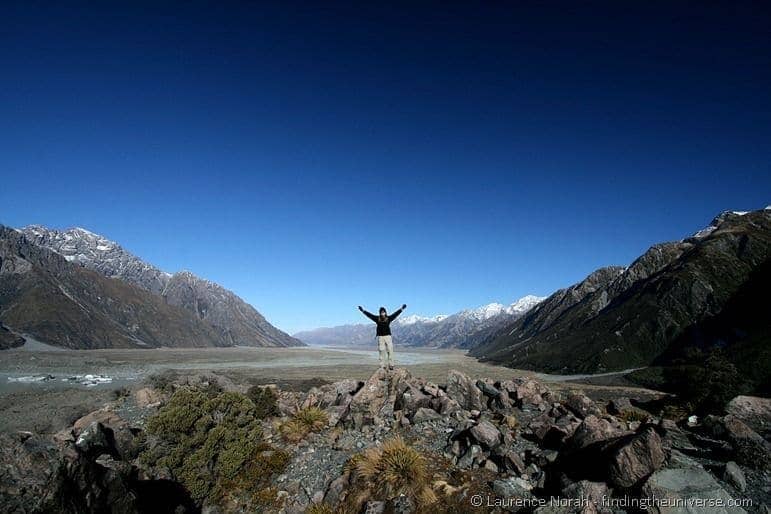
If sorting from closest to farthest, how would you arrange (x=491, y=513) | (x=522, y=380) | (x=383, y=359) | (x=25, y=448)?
(x=25, y=448) < (x=491, y=513) < (x=383, y=359) < (x=522, y=380)

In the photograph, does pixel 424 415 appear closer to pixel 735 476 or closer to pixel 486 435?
pixel 486 435

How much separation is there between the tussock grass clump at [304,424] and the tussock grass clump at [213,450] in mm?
1114

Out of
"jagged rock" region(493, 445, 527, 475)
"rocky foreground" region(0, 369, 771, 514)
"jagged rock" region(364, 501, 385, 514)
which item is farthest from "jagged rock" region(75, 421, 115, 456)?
"jagged rock" region(493, 445, 527, 475)

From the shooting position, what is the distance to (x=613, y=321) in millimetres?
181500

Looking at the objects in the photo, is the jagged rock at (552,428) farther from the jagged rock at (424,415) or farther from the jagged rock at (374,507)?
the jagged rock at (374,507)

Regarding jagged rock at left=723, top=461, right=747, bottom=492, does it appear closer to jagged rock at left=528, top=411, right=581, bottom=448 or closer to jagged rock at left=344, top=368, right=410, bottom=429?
jagged rock at left=528, top=411, right=581, bottom=448

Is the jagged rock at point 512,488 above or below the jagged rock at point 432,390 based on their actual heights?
below

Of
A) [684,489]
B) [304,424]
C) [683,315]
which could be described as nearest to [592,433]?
[684,489]

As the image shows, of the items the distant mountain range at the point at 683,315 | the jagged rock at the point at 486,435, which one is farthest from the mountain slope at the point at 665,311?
the jagged rock at the point at 486,435

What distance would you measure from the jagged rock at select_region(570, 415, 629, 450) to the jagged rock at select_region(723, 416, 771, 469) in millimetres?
3201

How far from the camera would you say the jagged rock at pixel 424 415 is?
69.3ft

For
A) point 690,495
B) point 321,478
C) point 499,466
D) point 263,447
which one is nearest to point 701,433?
point 690,495

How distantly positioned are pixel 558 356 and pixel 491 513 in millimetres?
177758

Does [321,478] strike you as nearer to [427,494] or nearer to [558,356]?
[427,494]
